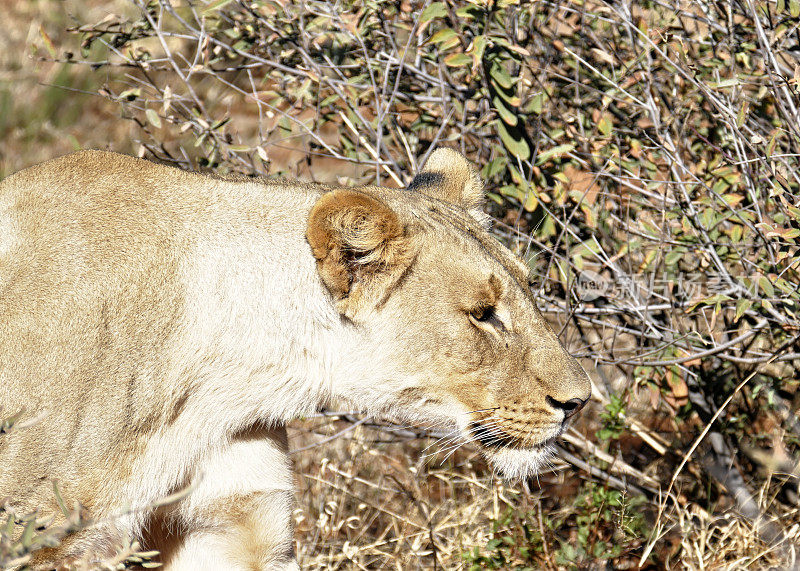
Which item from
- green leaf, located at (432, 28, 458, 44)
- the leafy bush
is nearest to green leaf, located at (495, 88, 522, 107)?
the leafy bush

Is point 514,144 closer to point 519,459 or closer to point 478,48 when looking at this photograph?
point 478,48

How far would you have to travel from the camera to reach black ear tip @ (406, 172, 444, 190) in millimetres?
3402

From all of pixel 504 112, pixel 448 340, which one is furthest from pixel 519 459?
pixel 504 112

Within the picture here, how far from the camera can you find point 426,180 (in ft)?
11.2

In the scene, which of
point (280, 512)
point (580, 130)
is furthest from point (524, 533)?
point (580, 130)

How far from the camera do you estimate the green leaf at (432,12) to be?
3.45m

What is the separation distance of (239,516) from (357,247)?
1.01 m

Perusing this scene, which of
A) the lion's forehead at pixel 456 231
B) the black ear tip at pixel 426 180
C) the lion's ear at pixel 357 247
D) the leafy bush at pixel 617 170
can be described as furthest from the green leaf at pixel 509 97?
the lion's ear at pixel 357 247

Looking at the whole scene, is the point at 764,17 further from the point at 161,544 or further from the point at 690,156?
the point at 161,544

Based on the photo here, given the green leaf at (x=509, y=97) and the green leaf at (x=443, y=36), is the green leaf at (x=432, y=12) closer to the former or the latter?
the green leaf at (x=443, y=36)

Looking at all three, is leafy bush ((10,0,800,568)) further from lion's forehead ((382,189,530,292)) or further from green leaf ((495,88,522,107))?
lion's forehead ((382,189,530,292))

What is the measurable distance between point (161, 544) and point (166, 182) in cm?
117

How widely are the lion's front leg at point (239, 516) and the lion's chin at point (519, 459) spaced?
2.24 feet

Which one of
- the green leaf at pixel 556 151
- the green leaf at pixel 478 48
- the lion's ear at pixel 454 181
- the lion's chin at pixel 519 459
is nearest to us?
the lion's chin at pixel 519 459
